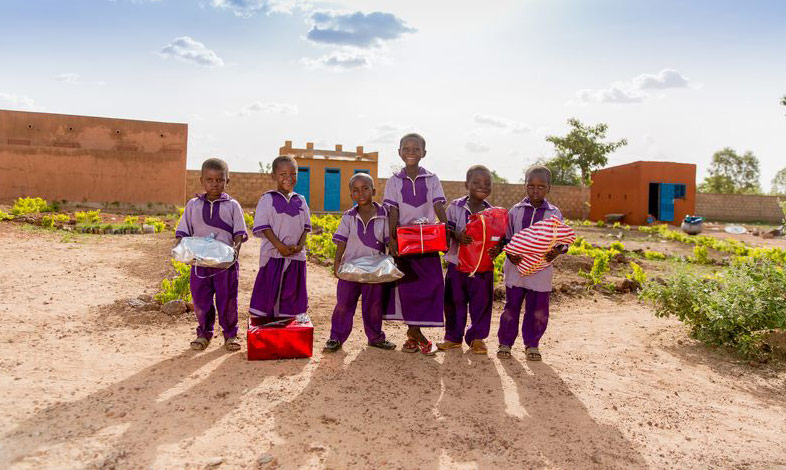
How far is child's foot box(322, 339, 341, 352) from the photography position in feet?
13.4

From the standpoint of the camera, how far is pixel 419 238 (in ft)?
12.7

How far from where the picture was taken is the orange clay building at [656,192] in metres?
21.9

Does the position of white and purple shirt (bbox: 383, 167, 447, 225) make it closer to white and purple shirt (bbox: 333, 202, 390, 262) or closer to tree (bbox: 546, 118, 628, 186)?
white and purple shirt (bbox: 333, 202, 390, 262)

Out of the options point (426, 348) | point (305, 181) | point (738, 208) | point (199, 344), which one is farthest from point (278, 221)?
point (738, 208)

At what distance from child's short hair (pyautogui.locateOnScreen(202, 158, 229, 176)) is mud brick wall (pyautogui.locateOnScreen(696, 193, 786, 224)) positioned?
28.3 m

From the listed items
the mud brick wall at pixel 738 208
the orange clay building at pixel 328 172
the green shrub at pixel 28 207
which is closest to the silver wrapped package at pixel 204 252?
the green shrub at pixel 28 207

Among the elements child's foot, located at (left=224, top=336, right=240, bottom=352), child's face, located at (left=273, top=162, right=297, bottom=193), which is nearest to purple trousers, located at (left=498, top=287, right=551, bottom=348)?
child's face, located at (left=273, top=162, right=297, bottom=193)

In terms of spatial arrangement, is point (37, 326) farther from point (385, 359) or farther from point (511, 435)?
point (511, 435)

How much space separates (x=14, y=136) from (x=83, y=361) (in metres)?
14.9

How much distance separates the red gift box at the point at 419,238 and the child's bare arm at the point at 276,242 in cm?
86

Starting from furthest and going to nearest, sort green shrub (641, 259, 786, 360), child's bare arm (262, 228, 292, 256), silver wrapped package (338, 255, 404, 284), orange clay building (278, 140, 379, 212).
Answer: orange clay building (278, 140, 379, 212)
green shrub (641, 259, 786, 360)
child's bare arm (262, 228, 292, 256)
silver wrapped package (338, 255, 404, 284)

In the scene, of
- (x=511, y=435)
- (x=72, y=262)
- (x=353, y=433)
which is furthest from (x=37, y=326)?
(x=511, y=435)

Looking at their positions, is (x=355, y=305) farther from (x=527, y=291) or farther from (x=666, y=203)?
(x=666, y=203)

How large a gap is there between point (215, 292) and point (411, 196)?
5.55 feet
